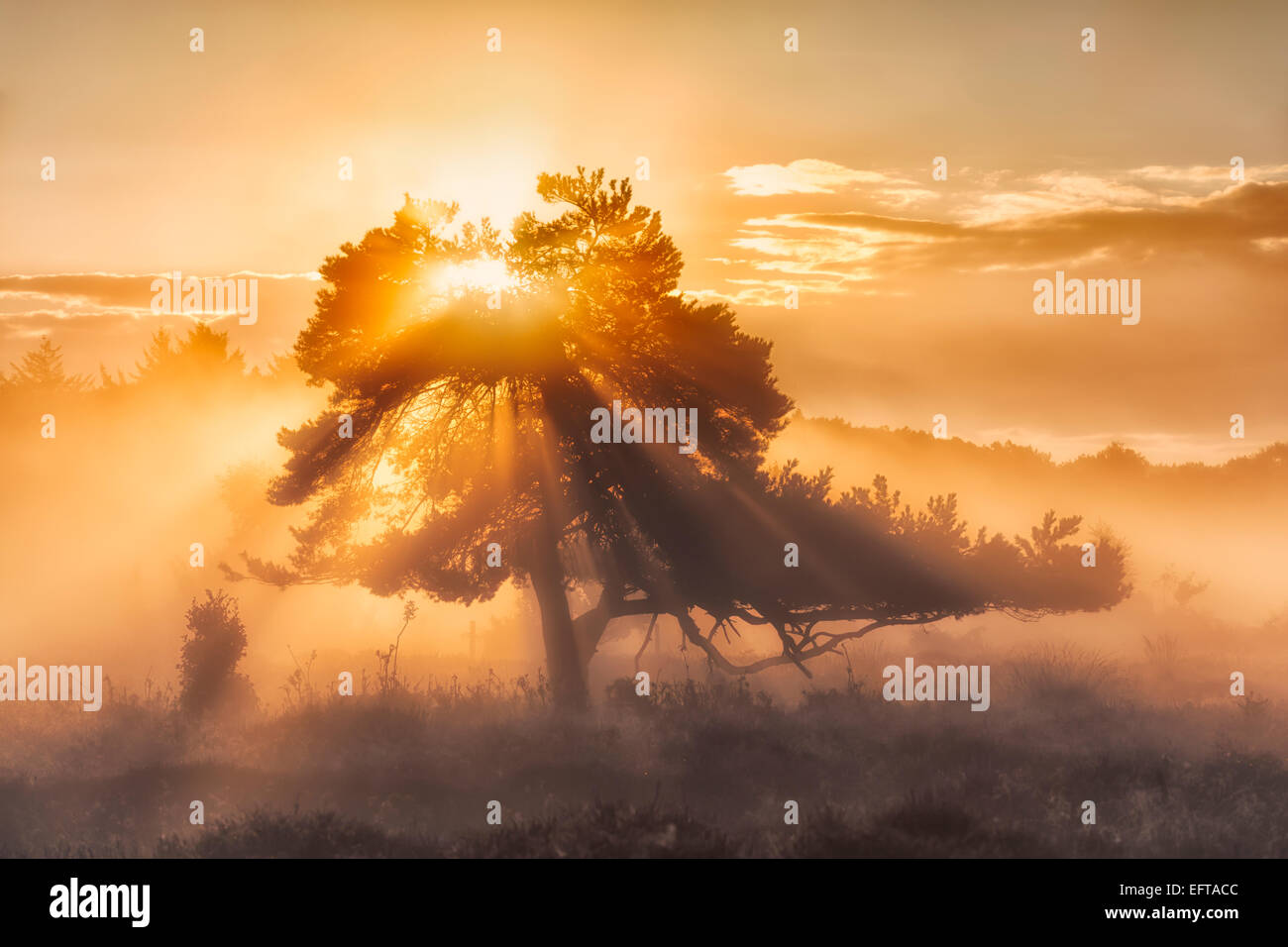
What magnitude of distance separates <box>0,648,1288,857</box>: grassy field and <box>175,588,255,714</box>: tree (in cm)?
86

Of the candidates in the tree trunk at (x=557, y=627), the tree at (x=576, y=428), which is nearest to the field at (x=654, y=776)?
the tree trunk at (x=557, y=627)

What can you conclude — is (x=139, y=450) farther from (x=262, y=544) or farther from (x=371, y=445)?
(x=371, y=445)

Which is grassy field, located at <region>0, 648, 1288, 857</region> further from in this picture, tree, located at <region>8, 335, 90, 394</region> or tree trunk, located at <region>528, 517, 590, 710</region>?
tree, located at <region>8, 335, 90, 394</region>

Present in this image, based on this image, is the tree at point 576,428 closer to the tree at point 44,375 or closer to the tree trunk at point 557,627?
the tree trunk at point 557,627

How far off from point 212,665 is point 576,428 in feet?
33.2

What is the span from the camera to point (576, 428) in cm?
2169

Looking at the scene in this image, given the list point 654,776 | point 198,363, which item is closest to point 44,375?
point 198,363

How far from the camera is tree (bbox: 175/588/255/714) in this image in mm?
23428

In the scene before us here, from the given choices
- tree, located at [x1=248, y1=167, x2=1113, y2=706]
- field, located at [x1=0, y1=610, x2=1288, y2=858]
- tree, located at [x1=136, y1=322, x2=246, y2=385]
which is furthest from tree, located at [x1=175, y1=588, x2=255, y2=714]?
tree, located at [x1=136, y1=322, x2=246, y2=385]

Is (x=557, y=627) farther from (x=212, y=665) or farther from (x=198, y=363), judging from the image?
(x=198, y=363)

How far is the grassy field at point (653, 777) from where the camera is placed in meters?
14.4

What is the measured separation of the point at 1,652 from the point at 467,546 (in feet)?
114

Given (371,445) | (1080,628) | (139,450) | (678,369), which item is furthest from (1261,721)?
(139,450)

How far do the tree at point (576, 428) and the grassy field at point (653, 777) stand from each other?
274cm
